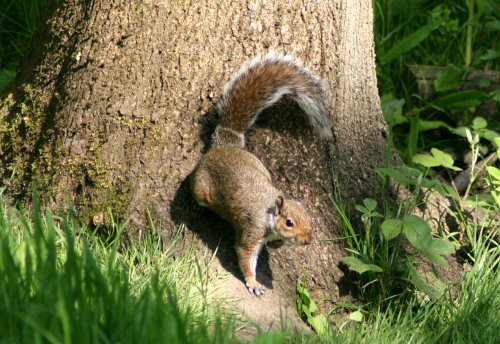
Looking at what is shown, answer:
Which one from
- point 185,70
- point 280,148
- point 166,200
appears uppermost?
point 185,70

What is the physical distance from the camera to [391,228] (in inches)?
116

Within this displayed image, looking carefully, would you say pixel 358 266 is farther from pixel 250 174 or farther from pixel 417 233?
pixel 250 174

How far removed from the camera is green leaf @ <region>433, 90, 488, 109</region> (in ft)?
14.2

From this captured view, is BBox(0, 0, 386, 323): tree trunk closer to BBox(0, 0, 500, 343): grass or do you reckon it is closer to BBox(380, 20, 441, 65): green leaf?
BBox(0, 0, 500, 343): grass

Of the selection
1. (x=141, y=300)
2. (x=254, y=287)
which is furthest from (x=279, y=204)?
(x=141, y=300)

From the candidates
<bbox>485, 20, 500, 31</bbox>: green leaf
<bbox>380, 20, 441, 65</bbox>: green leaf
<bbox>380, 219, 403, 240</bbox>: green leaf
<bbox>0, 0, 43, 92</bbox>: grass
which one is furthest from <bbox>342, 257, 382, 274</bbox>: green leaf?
<bbox>0, 0, 43, 92</bbox>: grass

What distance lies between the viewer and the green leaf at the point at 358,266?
9.87ft

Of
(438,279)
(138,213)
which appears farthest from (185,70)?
(438,279)

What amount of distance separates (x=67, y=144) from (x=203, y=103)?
1.95ft

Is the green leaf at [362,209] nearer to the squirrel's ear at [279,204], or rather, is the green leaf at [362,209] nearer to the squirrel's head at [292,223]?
the squirrel's head at [292,223]

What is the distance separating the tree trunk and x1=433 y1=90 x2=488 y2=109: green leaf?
4.30 ft

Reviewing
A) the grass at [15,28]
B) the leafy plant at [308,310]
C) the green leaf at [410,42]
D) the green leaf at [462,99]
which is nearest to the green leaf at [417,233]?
the leafy plant at [308,310]

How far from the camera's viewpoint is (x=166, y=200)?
3.09 metres

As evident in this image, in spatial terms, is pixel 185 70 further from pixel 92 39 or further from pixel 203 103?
pixel 92 39
